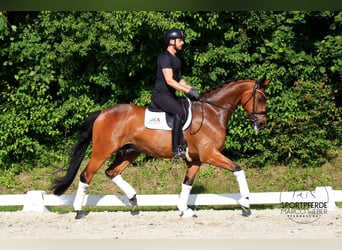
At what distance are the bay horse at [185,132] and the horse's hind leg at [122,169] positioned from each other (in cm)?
2

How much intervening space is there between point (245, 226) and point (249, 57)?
6.17m

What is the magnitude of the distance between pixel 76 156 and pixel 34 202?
3.74 feet

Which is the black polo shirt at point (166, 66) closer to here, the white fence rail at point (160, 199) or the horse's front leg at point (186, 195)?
the horse's front leg at point (186, 195)

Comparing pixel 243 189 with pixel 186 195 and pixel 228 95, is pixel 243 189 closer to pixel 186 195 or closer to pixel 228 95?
pixel 186 195

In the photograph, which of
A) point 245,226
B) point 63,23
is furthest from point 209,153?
point 63,23

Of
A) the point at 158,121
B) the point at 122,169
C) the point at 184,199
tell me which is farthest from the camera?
the point at 122,169

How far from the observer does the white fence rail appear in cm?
827

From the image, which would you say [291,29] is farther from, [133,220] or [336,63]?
[133,220]

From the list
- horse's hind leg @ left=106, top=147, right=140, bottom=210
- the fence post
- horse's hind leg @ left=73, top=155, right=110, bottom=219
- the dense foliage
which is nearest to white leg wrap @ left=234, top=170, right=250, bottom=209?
horse's hind leg @ left=106, top=147, right=140, bottom=210

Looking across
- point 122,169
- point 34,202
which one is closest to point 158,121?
point 122,169

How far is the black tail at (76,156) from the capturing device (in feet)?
26.0

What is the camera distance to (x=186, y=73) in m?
12.7

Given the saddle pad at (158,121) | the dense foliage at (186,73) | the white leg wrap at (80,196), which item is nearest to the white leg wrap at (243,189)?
the saddle pad at (158,121)

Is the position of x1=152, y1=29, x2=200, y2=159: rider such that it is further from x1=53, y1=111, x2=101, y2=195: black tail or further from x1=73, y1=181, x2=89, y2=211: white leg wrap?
x1=73, y1=181, x2=89, y2=211: white leg wrap
